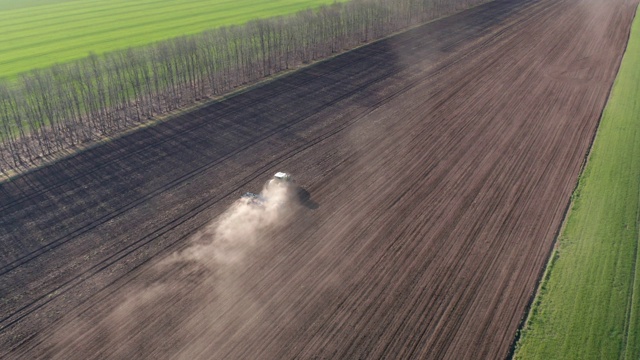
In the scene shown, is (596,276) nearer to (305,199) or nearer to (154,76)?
(305,199)

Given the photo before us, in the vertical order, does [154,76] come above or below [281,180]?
above

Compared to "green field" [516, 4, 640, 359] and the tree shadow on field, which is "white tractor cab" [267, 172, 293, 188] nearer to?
the tree shadow on field

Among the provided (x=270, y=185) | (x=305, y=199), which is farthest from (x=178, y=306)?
(x=270, y=185)

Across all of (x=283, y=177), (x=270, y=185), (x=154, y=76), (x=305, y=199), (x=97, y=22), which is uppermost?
(x=97, y=22)

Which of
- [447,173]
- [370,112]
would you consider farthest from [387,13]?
[447,173]

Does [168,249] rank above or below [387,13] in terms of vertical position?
below

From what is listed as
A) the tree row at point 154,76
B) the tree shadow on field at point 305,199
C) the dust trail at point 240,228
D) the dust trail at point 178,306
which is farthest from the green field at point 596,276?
the tree row at point 154,76

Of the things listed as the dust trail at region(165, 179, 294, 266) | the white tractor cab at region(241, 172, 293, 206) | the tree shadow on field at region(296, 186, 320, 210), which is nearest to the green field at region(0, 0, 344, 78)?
the white tractor cab at region(241, 172, 293, 206)

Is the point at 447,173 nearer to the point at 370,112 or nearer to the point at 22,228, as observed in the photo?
the point at 370,112
